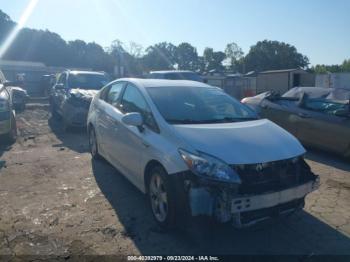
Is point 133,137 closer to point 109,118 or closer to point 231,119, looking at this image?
point 109,118

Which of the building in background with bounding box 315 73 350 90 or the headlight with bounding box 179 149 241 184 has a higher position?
the building in background with bounding box 315 73 350 90

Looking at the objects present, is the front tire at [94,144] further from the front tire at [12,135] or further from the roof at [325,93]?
the roof at [325,93]

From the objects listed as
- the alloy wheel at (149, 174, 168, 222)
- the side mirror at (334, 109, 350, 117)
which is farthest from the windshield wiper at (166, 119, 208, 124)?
the side mirror at (334, 109, 350, 117)

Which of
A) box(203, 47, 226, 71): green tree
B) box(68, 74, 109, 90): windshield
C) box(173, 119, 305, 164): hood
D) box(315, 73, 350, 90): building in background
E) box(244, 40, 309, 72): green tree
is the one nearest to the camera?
box(173, 119, 305, 164): hood

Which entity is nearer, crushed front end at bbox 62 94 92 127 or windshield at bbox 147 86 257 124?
windshield at bbox 147 86 257 124

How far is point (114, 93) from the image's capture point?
578cm

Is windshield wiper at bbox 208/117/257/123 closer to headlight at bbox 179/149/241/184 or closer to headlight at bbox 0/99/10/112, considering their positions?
headlight at bbox 179/149/241/184

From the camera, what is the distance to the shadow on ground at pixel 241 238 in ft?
11.7

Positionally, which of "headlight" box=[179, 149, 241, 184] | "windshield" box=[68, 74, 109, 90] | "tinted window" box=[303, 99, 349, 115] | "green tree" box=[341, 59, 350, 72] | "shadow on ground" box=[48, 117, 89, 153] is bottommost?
"shadow on ground" box=[48, 117, 89, 153]

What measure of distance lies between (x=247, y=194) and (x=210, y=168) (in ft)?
1.37

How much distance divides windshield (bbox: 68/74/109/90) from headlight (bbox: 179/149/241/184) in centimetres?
808

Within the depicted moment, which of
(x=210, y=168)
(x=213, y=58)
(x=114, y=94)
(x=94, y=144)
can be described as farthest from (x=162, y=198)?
(x=213, y=58)

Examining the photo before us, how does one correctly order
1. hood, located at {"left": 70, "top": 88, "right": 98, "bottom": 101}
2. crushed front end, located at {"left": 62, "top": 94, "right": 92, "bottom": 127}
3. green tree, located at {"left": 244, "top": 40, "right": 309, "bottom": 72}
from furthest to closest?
green tree, located at {"left": 244, "top": 40, "right": 309, "bottom": 72}, hood, located at {"left": 70, "top": 88, "right": 98, "bottom": 101}, crushed front end, located at {"left": 62, "top": 94, "right": 92, "bottom": 127}

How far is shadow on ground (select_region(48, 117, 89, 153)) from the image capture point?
809 cm
